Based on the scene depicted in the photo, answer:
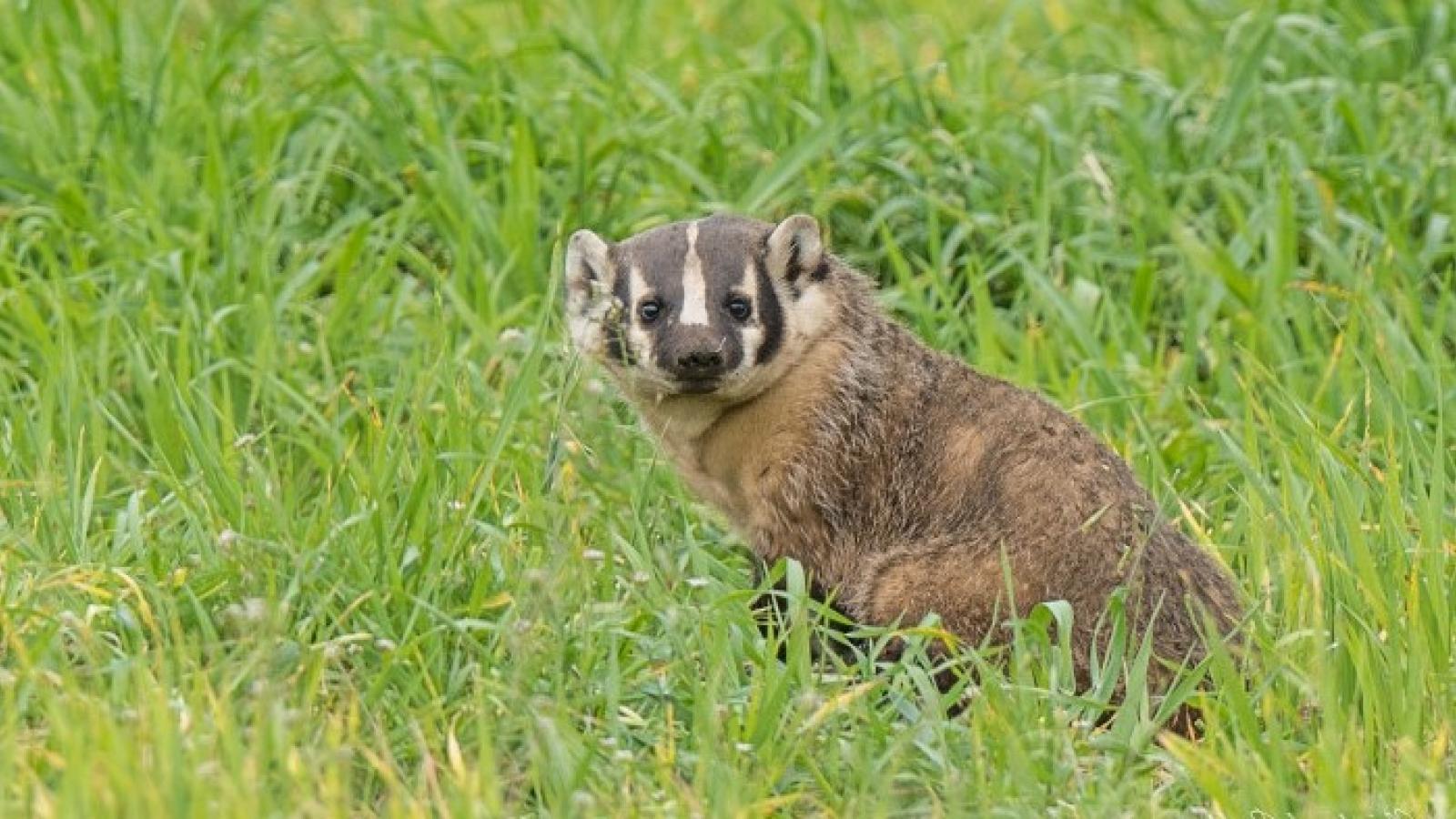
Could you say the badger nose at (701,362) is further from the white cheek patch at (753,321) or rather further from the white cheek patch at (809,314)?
the white cheek patch at (809,314)

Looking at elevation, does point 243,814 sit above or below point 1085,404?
above

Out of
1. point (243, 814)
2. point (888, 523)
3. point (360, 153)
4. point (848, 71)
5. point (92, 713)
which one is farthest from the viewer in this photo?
point (848, 71)

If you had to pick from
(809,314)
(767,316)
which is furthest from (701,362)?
(809,314)

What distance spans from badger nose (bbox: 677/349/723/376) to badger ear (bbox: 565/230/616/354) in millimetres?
238

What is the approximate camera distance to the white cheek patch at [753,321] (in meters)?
5.94

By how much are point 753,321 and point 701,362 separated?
211 mm

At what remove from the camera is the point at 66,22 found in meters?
8.40

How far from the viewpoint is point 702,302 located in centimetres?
589

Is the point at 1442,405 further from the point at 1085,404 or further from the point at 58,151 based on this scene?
the point at 58,151

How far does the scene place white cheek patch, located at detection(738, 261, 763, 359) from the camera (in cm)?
594

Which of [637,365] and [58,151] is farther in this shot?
[58,151]


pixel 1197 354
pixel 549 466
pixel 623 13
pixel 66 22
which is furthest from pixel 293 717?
pixel 623 13

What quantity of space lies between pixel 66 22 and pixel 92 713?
4.45m

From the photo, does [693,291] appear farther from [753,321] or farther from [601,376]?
[601,376]
